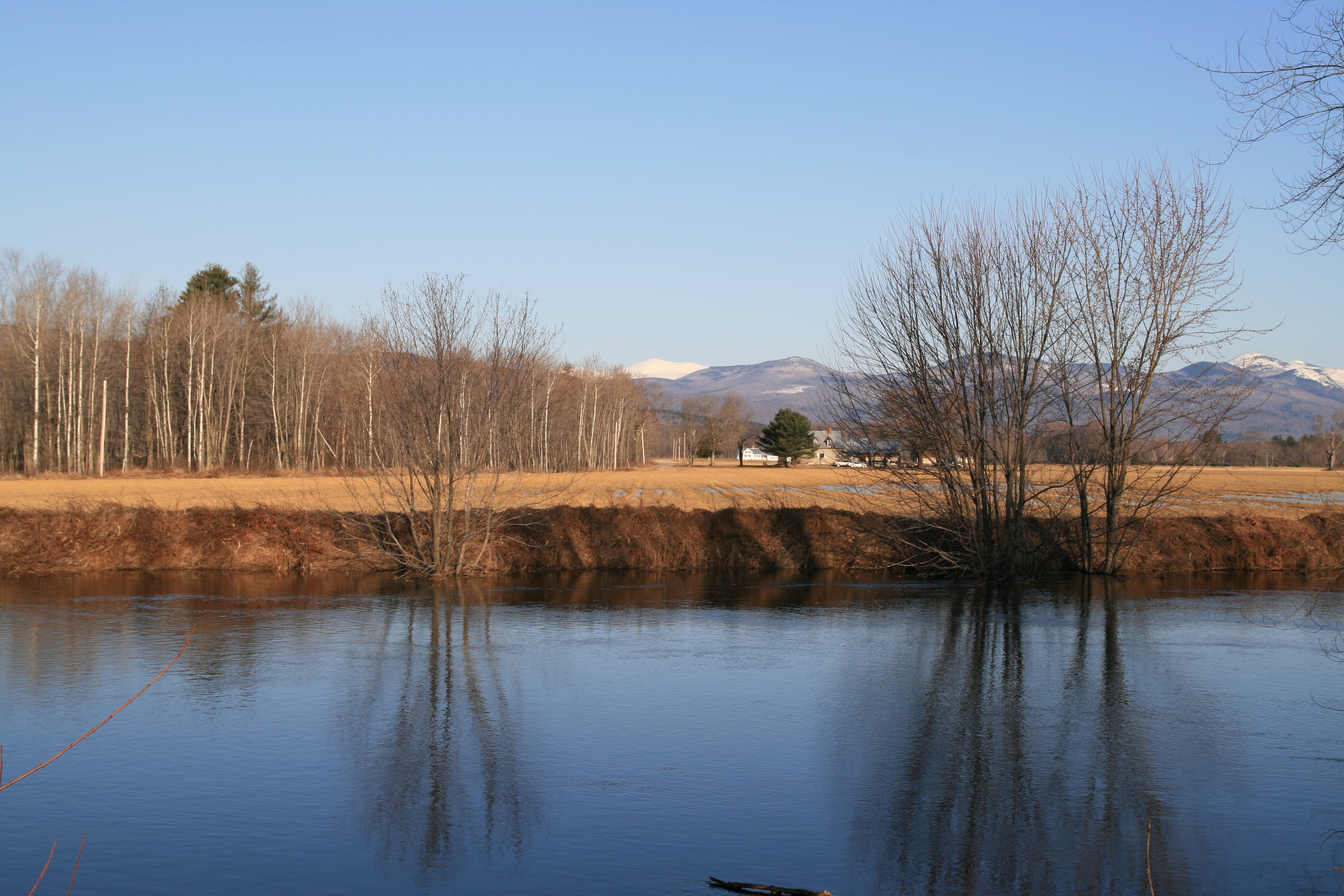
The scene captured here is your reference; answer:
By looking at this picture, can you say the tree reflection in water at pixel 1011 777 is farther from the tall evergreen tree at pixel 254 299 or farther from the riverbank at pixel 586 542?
the tall evergreen tree at pixel 254 299

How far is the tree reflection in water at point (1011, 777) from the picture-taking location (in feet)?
20.8

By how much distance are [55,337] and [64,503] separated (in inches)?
1537

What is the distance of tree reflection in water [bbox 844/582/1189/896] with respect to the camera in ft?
20.8

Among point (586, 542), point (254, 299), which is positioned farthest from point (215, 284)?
point (586, 542)

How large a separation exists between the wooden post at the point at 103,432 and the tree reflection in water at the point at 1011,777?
57.4 m

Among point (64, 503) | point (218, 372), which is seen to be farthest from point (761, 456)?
point (64, 503)

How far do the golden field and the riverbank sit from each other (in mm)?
1048

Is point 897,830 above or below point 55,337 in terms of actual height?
below

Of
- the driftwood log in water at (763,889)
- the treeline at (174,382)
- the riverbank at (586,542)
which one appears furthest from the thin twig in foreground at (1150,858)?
the treeline at (174,382)

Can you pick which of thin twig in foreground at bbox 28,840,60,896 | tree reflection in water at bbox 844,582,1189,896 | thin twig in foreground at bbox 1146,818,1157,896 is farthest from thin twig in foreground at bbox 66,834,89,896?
thin twig in foreground at bbox 1146,818,1157,896

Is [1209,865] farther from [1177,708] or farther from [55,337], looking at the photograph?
[55,337]

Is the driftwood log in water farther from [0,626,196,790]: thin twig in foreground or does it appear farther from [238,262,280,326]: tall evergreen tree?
[238,262,280,326]: tall evergreen tree

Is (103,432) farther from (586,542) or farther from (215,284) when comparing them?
(586,542)

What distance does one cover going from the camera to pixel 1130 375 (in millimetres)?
21109
